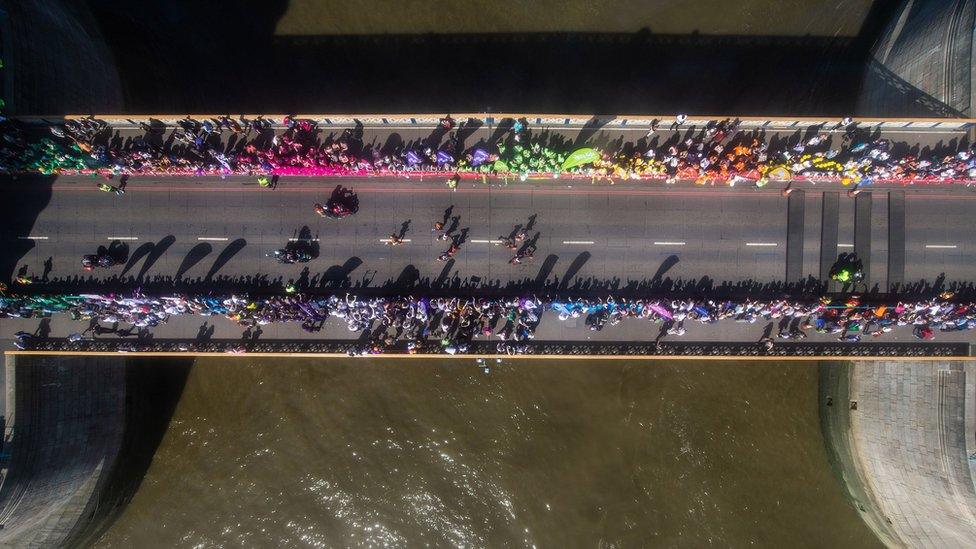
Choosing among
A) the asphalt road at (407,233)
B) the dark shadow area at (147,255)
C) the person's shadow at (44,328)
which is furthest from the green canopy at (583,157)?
the person's shadow at (44,328)

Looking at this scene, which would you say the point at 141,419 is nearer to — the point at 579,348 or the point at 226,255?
the point at 226,255

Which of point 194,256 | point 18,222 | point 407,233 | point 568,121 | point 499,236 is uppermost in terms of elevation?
point 568,121

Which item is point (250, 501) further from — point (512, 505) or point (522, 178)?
point (522, 178)

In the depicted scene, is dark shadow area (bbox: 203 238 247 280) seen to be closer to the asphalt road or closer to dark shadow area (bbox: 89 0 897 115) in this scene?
the asphalt road

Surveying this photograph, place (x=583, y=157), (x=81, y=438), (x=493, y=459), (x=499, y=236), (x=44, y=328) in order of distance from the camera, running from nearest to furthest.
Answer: (x=583, y=157), (x=44, y=328), (x=499, y=236), (x=81, y=438), (x=493, y=459)

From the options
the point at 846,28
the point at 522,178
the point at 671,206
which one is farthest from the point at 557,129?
the point at 846,28

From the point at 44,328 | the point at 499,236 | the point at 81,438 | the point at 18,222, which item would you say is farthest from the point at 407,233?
the point at 81,438
